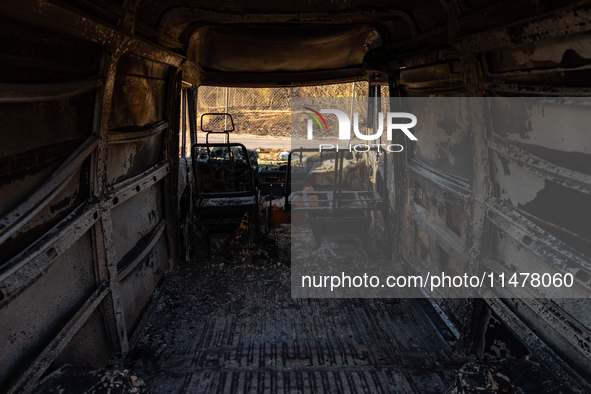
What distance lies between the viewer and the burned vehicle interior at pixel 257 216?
1.97m

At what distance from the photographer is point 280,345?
3.46 metres

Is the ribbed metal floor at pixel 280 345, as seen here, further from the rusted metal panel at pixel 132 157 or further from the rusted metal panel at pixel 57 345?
the rusted metal panel at pixel 132 157

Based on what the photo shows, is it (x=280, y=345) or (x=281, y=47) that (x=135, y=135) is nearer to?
(x=280, y=345)

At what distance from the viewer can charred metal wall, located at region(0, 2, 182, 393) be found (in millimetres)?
1812

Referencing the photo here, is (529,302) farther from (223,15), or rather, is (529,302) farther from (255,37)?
(255,37)

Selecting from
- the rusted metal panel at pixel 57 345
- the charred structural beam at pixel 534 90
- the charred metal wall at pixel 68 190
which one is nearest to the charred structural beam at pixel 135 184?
the charred metal wall at pixel 68 190

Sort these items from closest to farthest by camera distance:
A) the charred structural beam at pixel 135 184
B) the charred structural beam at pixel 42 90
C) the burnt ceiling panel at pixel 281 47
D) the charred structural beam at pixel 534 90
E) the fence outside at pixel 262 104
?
1. the charred structural beam at pixel 42 90
2. the charred structural beam at pixel 534 90
3. the charred structural beam at pixel 135 184
4. the burnt ceiling panel at pixel 281 47
5. the fence outside at pixel 262 104

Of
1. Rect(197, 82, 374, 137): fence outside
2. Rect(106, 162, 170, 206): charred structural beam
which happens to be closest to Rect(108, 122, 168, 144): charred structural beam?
Rect(106, 162, 170, 206): charred structural beam

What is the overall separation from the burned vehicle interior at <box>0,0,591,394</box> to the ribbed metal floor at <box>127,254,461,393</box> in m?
0.02

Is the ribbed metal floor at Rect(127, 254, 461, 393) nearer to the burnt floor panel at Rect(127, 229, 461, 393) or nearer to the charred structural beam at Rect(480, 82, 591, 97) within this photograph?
the burnt floor panel at Rect(127, 229, 461, 393)

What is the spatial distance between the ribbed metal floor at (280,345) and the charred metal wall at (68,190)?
40 centimetres

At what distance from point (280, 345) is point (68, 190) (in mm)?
2131

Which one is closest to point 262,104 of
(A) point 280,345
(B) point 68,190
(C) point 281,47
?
(C) point 281,47

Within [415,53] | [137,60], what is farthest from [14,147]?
[415,53]
